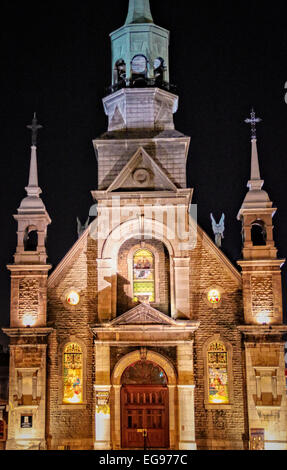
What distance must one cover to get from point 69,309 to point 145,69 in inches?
541

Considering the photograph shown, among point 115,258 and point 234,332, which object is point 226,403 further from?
point 115,258

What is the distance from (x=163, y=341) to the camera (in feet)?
97.0

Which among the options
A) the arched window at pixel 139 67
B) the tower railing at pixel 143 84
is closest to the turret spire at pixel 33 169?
the tower railing at pixel 143 84

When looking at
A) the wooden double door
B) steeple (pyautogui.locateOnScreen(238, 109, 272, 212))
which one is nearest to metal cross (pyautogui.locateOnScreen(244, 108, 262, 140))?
steeple (pyautogui.locateOnScreen(238, 109, 272, 212))

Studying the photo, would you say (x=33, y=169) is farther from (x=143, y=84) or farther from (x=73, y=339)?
(x=73, y=339)

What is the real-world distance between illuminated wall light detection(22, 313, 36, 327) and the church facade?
0.17 ft

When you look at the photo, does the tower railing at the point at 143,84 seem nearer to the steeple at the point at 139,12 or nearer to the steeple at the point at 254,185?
the steeple at the point at 139,12

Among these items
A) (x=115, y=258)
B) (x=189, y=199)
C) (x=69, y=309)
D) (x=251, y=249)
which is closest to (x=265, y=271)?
(x=251, y=249)

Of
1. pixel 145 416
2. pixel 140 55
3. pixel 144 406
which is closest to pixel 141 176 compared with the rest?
pixel 140 55

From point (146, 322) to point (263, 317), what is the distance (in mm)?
5732

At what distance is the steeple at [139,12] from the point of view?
35656mm

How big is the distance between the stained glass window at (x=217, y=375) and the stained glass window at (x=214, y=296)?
7.03 ft

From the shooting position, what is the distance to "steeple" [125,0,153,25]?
3566 centimetres
